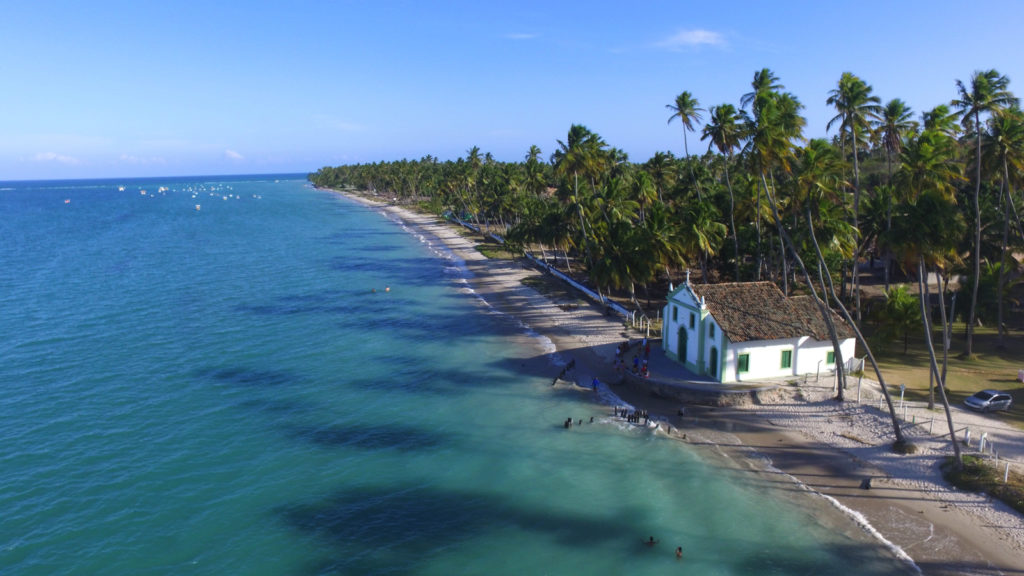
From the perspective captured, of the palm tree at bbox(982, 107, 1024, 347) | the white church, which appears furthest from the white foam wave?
the palm tree at bbox(982, 107, 1024, 347)

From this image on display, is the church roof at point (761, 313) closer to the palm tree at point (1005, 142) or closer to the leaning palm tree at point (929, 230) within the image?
the leaning palm tree at point (929, 230)

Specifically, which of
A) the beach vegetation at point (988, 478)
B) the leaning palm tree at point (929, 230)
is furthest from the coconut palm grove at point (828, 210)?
the beach vegetation at point (988, 478)

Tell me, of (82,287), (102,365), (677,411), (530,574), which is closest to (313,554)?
(530,574)

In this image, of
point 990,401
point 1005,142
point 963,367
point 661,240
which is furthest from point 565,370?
point 1005,142

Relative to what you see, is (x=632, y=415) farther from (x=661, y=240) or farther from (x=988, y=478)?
(x=661, y=240)

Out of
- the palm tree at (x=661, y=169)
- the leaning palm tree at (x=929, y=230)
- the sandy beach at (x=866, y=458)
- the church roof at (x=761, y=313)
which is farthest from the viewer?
the palm tree at (x=661, y=169)

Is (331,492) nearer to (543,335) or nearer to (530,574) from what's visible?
(530,574)
